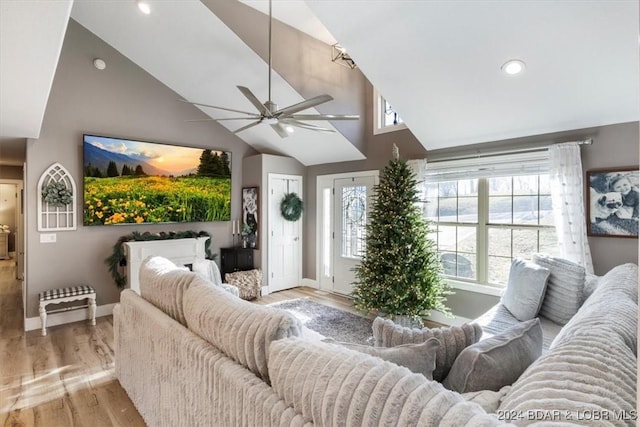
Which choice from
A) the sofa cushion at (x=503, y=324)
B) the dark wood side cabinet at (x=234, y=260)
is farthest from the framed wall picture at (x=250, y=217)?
the sofa cushion at (x=503, y=324)

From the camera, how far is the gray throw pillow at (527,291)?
9.34ft

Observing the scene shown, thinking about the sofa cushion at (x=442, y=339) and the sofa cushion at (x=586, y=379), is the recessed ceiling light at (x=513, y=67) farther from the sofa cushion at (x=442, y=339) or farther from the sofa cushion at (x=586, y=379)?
the sofa cushion at (x=442, y=339)

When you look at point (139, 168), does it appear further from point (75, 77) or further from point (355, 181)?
point (355, 181)

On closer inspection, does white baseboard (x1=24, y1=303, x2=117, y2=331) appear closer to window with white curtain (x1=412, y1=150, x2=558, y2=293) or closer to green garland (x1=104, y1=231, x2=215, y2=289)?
green garland (x1=104, y1=231, x2=215, y2=289)

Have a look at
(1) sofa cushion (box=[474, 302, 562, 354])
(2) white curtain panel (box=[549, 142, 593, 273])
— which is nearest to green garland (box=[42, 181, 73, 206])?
(1) sofa cushion (box=[474, 302, 562, 354])

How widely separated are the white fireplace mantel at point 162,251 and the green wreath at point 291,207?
1.39 m

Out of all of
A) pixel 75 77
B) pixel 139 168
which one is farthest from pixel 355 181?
pixel 75 77

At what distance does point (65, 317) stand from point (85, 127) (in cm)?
251

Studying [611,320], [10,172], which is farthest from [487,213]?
[10,172]

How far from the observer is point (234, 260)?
18.2ft

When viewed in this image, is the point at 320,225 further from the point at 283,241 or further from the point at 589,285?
the point at 589,285

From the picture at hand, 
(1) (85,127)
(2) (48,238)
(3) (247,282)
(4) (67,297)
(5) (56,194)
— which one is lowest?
(3) (247,282)

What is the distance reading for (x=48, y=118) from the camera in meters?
4.11

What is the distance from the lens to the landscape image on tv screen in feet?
14.5
